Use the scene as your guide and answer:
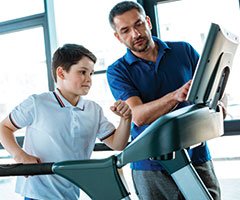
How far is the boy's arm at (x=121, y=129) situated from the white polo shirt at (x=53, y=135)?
0.33 feet

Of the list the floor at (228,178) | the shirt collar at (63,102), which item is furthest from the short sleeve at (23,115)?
the floor at (228,178)

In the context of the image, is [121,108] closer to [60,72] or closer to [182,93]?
[182,93]

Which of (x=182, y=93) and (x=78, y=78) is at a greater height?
(x=78, y=78)

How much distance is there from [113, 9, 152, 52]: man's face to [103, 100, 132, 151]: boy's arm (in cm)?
40

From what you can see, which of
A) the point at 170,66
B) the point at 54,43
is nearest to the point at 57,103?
the point at 170,66

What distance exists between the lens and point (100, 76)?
10.4 feet

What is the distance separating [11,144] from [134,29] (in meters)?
0.81

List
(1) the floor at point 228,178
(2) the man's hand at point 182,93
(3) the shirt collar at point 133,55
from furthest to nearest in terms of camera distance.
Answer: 1. (1) the floor at point 228,178
2. (3) the shirt collar at point 133,55
3. (2) the man's hand at point 182,93

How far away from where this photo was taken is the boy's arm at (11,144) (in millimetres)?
1292

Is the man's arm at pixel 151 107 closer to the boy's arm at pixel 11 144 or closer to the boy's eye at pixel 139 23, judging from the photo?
the boy's eye at pixel 139 23

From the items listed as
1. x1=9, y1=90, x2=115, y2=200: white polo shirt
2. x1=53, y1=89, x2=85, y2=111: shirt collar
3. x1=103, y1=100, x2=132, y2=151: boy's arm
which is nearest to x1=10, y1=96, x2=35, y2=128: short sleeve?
x1=9, y1=90, x2=115, y2=200: white polo shirt

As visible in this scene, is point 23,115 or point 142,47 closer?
point 23,115

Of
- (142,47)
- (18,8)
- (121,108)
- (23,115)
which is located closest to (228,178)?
(142,47)

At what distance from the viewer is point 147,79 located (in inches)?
61.7
